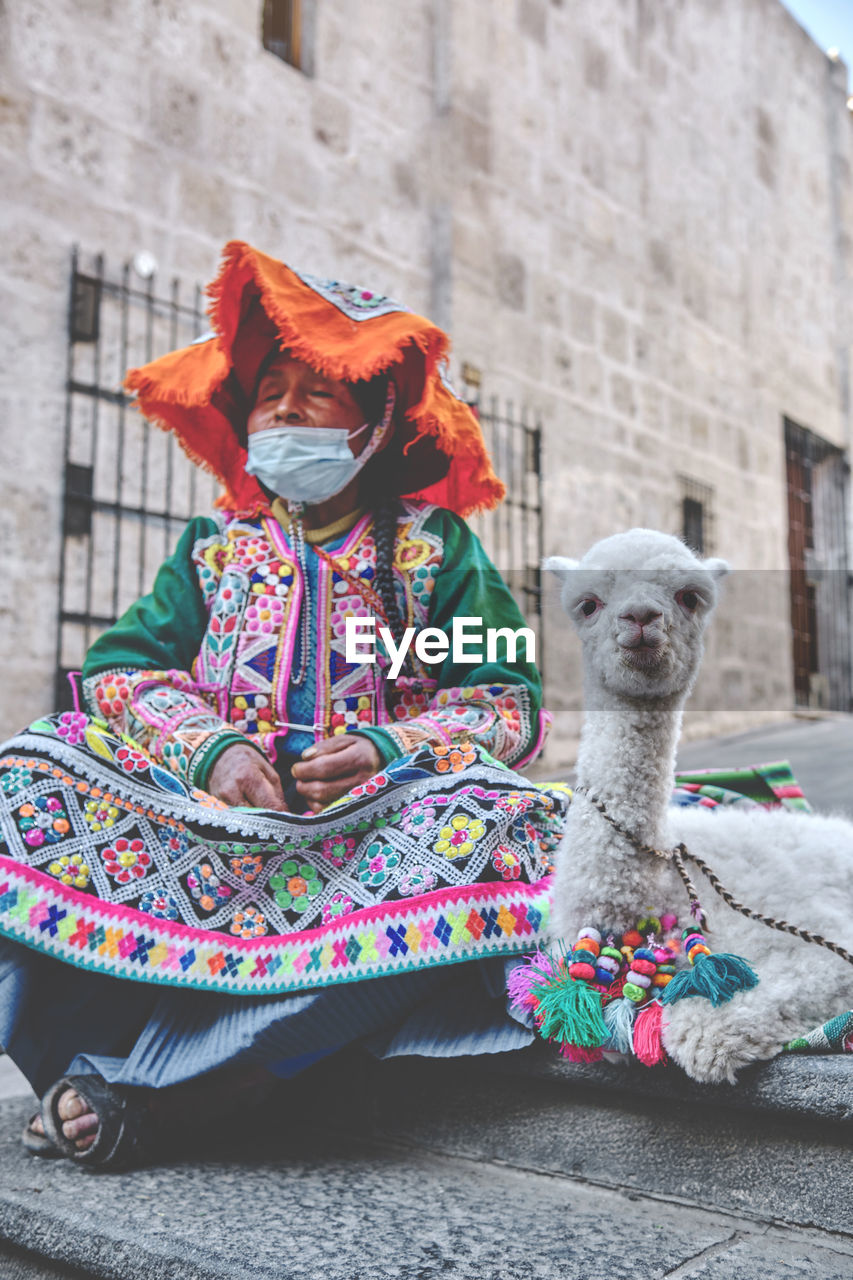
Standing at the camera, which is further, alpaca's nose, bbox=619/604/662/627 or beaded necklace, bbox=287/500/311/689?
beaded necklace, bbox=287/500/311/689

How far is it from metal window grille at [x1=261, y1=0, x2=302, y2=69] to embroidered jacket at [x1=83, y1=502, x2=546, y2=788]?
488 centimetres

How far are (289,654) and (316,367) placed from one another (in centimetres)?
59

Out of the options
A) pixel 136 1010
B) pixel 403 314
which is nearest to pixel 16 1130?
pixel 136 1010

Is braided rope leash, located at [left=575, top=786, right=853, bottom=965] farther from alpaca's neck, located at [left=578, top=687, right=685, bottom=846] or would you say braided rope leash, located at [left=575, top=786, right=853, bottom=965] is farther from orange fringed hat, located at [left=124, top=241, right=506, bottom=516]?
orange fringed hat, located at [left=124, top=241, right=506, bottom=516]

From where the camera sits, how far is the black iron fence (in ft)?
16.0

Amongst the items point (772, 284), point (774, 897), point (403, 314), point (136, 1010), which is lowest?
point (136, 1010)

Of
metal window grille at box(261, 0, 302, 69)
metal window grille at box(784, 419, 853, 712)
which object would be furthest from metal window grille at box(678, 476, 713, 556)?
metal window grille at box(261, 0, 302, 69)

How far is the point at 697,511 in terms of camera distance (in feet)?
30.2

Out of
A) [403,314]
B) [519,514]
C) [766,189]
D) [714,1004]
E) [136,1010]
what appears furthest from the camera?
[766,189]

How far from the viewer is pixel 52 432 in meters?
4.85

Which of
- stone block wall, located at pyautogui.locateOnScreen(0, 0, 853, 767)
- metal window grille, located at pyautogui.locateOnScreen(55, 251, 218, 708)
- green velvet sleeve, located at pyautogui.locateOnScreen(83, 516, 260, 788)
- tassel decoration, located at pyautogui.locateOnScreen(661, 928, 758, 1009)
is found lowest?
tassel decoration, located at pyautogui.locateOnScreen(661, 928, 758, 1009)

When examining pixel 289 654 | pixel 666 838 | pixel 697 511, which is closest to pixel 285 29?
pixel 697 511

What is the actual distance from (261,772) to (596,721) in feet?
2.10

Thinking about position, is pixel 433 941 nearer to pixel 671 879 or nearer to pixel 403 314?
pixel 671 879
